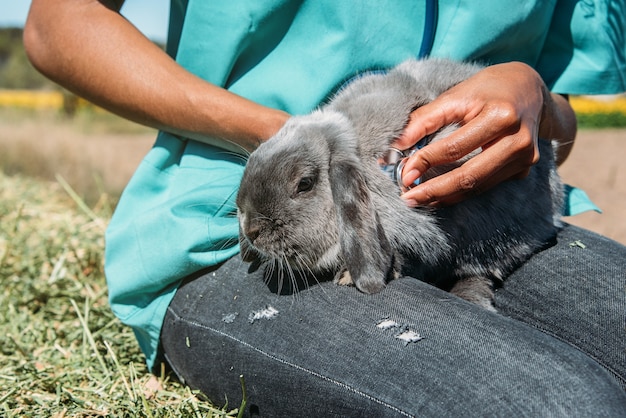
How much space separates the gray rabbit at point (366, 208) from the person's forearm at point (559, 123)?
0.32 m

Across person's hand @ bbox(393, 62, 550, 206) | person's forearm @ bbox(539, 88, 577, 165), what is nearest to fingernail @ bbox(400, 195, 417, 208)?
person's hand @ bbox(393, 62, 550, 206)

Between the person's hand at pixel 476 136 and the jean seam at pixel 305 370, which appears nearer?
the jean seam at pixel 305 370

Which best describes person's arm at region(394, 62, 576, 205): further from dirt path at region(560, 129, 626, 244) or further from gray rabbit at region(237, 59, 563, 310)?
dirt path at region(560, 129, 626, 244)

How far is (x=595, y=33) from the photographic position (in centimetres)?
267

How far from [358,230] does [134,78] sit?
946 mm

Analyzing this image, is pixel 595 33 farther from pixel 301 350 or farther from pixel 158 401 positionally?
pixel 158 401

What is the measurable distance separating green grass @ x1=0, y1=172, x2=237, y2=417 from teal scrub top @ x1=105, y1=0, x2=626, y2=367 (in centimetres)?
23

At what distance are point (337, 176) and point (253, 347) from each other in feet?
1.82

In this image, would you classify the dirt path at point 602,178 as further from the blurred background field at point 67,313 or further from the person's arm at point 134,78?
the person's arm at point 134,78

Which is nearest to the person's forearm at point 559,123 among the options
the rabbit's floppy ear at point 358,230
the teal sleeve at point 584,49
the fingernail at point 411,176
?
the teal sleeve at point 584,49

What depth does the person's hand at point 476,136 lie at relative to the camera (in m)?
1.85

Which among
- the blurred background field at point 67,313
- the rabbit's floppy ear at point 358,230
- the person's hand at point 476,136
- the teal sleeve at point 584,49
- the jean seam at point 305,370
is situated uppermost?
the teal sleeve at point 584,49

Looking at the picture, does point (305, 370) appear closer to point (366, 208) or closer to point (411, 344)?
point (411, 344)

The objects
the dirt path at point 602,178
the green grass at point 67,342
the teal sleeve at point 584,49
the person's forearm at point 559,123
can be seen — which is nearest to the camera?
the green grass at point 67,342
